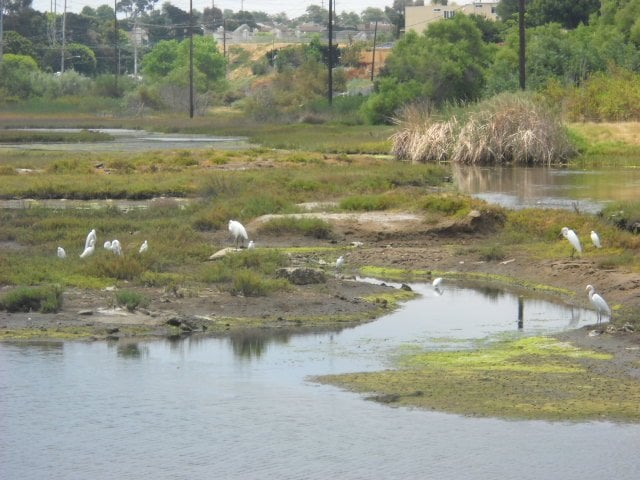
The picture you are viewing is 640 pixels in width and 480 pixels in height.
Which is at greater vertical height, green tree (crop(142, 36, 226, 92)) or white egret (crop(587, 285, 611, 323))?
green tree (crop(142, 36, 226, 92))

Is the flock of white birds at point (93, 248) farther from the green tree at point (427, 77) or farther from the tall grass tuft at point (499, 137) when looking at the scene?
the green tree at point (427, 77)

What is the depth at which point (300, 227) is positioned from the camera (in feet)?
82.2

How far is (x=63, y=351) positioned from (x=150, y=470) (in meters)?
4.64

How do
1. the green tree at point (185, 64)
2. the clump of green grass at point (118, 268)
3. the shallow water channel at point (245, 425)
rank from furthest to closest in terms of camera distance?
the green tree at point (185, 64) → the clump of green grass at point (118, 268) → the shallow water channel at point (245, 425)

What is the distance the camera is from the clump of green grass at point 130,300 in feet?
56.7

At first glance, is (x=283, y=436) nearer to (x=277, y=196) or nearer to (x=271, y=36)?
(x=277, y=196)

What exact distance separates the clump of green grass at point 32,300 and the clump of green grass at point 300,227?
26.1 feet

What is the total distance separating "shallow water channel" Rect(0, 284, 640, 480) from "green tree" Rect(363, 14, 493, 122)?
163ft

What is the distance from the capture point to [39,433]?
485 inches

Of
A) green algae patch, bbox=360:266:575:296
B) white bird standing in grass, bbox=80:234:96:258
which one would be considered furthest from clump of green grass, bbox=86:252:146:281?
green algae patch, bbox=360:266:575:296

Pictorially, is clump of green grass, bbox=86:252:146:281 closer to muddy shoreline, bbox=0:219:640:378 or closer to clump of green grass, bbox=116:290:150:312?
muddy shoreline, bbox=0:219:640:378

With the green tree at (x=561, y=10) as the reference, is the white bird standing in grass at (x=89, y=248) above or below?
below

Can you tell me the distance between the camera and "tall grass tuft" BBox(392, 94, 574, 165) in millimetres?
45875

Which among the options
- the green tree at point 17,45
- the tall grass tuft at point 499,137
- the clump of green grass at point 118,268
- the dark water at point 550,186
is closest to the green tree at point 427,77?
the tall grass tuft at point 499,137
